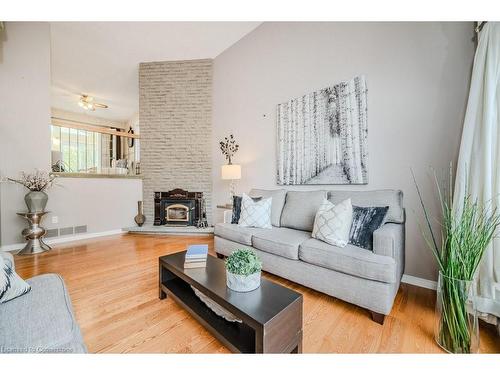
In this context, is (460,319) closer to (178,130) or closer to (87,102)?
(178,130)

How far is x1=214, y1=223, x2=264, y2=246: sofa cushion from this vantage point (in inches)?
93.3

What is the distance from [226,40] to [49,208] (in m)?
3.93

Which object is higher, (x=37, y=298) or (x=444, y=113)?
(x=444, y=113)

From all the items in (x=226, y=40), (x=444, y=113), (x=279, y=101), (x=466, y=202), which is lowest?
(x=466, y=202)

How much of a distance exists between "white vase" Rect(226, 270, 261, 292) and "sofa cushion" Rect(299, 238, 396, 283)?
2.41 ft

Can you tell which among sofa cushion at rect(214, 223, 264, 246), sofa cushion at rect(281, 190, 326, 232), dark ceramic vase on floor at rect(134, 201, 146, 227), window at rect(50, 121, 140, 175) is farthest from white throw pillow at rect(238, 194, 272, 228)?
window at rect(50, 121, 140, 175)

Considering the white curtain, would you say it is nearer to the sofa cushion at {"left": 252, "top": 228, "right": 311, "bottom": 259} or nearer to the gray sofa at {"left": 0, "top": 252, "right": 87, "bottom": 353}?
the sofa cushion at {"left": 252, "top": 228, "right": 311, "bottom": 259}

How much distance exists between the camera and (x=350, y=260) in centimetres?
161

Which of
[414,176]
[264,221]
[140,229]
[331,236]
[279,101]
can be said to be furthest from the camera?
[140,229]

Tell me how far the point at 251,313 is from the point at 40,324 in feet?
2.70

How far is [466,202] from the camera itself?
4.83 ft

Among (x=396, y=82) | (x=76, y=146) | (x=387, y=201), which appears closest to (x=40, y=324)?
(x=387, y=201)
